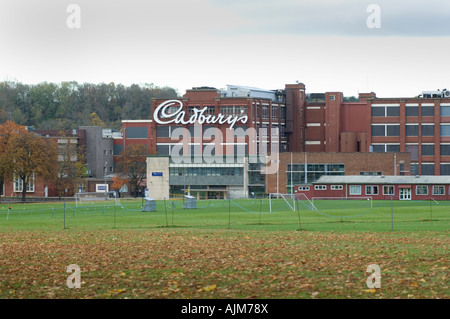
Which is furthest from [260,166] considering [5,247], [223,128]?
[5,247]

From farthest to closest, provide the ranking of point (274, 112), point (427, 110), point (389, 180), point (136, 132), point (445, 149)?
1. point (136, 132)
2. point (274, 112)
3. point (427, 110)
4. point (445, 149)
5. point (389, 180)

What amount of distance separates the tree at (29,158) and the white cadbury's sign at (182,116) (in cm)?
4172

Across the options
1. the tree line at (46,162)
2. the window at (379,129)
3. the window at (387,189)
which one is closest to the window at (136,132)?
the tree line at (46,162)

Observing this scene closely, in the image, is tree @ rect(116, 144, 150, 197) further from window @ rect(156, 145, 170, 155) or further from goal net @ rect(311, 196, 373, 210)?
goal net @ rect(311, 196, 373, 210)

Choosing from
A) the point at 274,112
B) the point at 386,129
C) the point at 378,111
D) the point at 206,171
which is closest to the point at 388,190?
the point at 386,129

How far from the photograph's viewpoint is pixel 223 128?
15962 cm

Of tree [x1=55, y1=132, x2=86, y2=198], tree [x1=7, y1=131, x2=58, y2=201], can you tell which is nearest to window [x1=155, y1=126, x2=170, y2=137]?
tree [x1=55, y1=132, x2=86, y2=198]

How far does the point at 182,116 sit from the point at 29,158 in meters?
46.4

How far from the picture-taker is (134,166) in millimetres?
153125

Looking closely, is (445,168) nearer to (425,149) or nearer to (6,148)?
(425,149)

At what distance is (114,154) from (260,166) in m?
42.7

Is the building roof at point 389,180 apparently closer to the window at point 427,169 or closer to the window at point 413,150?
the window at point 413,150

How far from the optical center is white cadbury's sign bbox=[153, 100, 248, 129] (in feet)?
520

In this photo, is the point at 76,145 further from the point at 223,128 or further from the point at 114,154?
the point at 223,128
